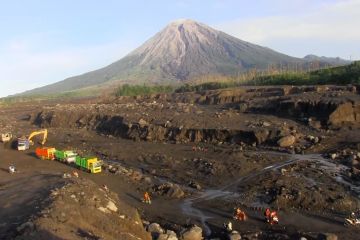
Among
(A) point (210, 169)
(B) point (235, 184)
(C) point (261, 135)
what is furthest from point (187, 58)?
(B) point (235, 184)

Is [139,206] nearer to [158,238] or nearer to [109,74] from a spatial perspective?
[158,238]

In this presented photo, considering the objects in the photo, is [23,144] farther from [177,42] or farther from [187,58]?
[177,42]

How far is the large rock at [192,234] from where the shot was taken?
20797 mm

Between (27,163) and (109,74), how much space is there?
154m

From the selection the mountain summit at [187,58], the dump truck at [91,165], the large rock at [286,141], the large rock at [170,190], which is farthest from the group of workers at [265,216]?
the mountain summit at [187,58]

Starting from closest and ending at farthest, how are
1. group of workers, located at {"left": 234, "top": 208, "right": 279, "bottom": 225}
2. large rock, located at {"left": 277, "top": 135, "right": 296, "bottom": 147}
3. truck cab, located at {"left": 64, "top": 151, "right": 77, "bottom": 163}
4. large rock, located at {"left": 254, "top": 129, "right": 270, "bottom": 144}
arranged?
group of workers, located at {"left": 234, "top": 208, "right": 279, "bottom": 225}, truck cab, located at {"left": 64, "top": 151, "right": 77, "bottom": 163}, large rock, located at {"left": 277, "top": 135, "right": 296, "bottom": 147}, large rock, located at {"left": 254, "top": 129, "right": 270, "bottom": 144}

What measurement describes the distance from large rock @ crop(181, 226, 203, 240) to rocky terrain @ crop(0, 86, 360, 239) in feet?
0.23

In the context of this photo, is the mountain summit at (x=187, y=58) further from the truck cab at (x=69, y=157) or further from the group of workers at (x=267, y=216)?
the group of workers at (x=267, y=216)

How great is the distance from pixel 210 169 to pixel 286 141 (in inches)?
308

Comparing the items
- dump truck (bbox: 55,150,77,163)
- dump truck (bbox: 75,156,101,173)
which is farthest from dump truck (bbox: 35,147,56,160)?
dump truck (bbox: 75,156,101,173)

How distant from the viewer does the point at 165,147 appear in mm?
41219

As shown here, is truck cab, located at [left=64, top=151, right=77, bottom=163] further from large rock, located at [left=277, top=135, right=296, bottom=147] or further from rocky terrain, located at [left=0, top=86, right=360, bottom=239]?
large rock, located at [left=277, top=135, right=296, bottom=147]

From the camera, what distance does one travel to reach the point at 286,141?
123ft

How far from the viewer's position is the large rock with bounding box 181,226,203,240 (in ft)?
68.2
